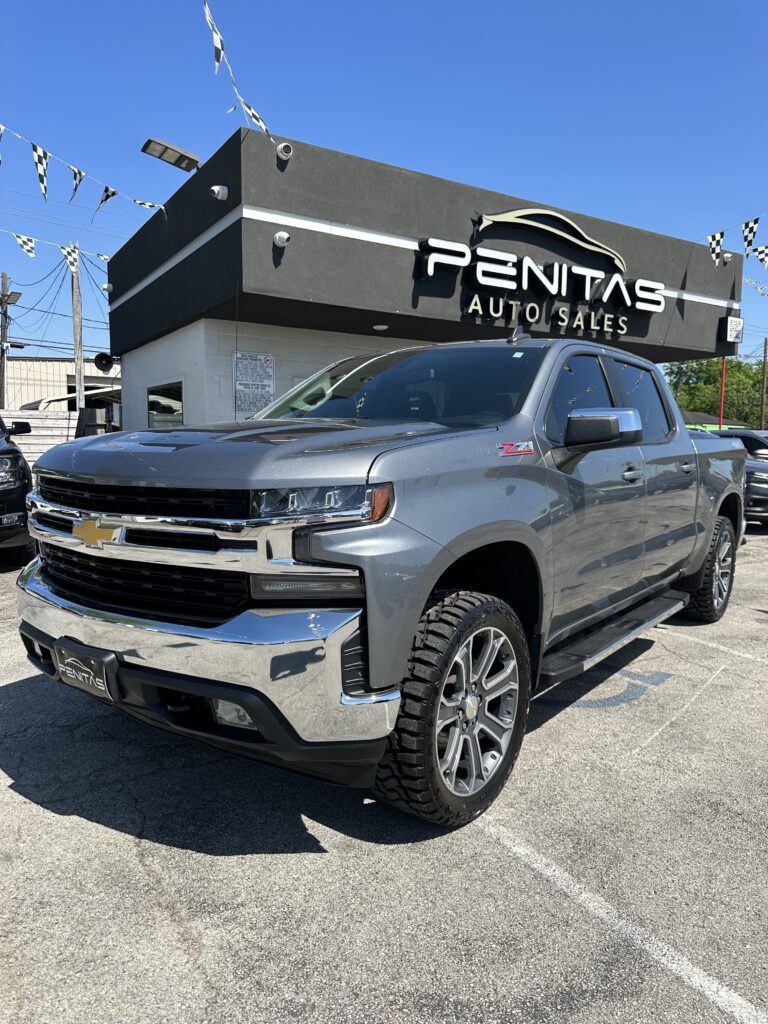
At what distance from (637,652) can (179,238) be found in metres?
11.0

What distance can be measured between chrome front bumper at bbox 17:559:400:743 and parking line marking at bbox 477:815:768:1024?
0.77 m

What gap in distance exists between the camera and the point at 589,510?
3359 mm

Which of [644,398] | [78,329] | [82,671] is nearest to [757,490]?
[644,398]

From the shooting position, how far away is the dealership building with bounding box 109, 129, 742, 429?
1062cm

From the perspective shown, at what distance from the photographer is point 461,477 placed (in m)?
2.58

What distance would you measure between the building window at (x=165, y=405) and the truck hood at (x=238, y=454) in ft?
36.2

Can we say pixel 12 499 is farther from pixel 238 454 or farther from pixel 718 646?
pixel 718 646

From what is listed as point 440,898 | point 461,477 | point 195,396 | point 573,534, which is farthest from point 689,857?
point 195,396

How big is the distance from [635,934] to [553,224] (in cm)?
1355

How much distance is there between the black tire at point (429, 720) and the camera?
92.6 inches

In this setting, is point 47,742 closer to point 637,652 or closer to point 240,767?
point 240,767

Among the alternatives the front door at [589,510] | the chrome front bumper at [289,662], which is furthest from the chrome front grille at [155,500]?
the front door at [589,510]

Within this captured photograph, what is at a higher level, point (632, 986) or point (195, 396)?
point (195, 396)

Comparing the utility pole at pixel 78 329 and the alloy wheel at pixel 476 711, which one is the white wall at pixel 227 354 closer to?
the utility pole at pixel 78 329
